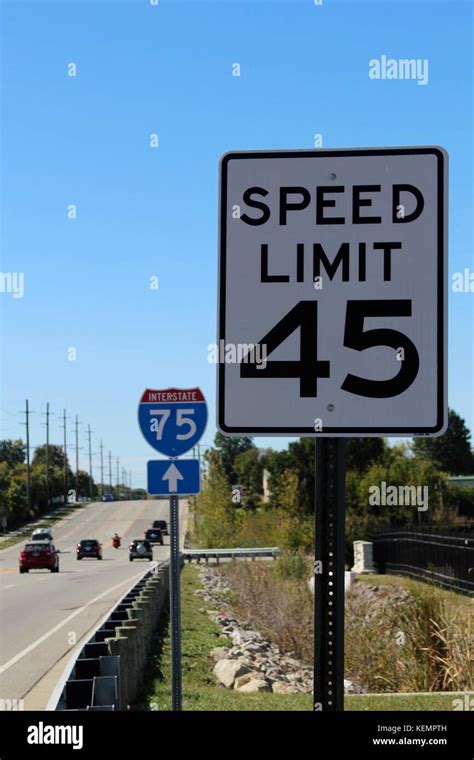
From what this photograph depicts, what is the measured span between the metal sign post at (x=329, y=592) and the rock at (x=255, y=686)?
11.2 meters

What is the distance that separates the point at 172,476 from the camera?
30.2ft

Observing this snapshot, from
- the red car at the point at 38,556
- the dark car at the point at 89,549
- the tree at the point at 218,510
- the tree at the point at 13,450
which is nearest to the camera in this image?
the red car at the point at 38,556

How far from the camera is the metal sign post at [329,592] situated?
3293 mm

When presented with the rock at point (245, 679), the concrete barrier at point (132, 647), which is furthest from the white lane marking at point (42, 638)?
the rock at point (245, 679)

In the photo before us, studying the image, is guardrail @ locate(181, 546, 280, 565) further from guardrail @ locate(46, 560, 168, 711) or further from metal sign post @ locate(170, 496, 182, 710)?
metal sign post @ locate(170, 496, 182, 710)

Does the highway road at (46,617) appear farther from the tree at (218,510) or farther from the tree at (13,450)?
the tree at (13,450)

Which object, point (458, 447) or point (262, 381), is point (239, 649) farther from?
point (458, 447)

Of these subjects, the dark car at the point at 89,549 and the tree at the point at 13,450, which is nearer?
the dark car at the point at 89,549

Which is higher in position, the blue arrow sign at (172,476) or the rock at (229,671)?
the blue arrow sign at (172,476)

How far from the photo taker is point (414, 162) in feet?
11.5

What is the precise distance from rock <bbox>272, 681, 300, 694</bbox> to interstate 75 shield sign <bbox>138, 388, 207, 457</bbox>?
246 inches

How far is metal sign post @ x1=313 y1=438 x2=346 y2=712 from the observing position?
329 centimetres
